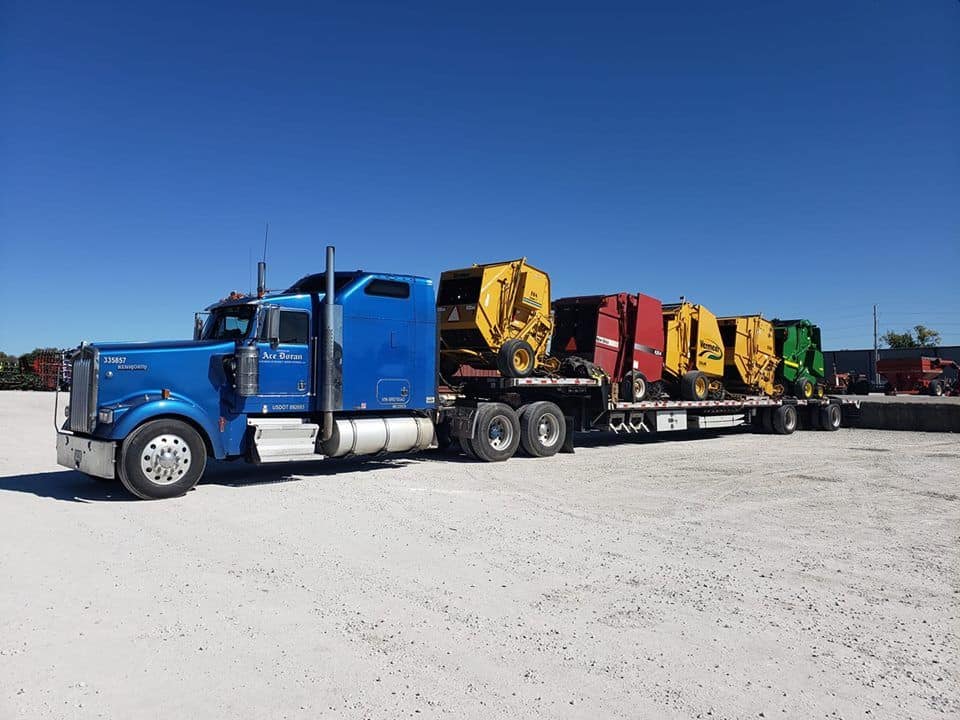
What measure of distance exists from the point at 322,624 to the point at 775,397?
64.9 ft

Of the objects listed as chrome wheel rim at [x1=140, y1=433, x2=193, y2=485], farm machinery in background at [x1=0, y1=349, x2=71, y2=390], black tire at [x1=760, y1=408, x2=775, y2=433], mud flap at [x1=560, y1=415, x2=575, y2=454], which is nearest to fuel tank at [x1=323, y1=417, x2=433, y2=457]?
chrome wheel rim at [x1=140, y1=433, x2=193, y2=485]

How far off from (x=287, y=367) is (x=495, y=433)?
4501mm

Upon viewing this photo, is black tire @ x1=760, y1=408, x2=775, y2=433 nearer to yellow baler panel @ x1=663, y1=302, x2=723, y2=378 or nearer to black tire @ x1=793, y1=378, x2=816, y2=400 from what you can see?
black tire @ x1=793, y1=378, x2=816, y2=400

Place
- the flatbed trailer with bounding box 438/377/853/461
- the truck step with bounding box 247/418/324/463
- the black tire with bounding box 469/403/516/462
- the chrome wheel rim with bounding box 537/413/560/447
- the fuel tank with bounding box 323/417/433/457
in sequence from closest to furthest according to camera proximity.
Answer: the truck step with bounding box 247/418/324/463
the fuel tank with bounding box 323/417/433/457
the black tire with bounding box 469/403/516/462
the flatbed trailer with bounding box 438/377/853/461
the chrome wheel rim with bounding box 537/413/560/447

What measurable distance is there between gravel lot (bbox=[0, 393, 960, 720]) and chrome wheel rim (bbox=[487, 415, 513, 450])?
3.31 metres

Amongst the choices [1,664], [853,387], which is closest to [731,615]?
[1,664]

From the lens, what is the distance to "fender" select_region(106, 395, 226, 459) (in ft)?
29.0

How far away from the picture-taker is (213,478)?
10961mm

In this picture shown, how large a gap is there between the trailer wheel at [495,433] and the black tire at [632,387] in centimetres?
334

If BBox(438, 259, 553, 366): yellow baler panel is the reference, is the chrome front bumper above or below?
below

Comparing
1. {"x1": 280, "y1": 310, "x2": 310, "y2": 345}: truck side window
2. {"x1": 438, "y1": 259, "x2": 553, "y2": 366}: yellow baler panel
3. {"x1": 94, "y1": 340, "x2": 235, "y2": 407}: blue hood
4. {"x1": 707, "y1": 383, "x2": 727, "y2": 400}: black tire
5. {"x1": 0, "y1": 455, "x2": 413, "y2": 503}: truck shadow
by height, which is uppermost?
{"x1": 438, "y1": 259, "x2": 553, "y2": 366}: yellow baler panel

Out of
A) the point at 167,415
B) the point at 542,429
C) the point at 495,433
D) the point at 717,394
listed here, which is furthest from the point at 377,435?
the point at 717,394

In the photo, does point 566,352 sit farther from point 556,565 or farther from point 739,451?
point 556,565

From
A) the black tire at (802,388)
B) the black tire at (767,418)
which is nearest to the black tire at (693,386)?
the black tire at (767,418)
